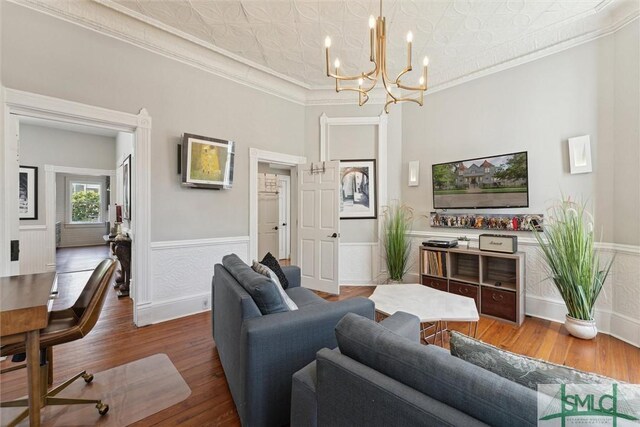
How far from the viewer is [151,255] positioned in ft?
9.78

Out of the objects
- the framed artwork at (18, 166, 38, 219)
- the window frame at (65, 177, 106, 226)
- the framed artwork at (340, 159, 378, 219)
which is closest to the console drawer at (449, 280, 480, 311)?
the framed artwork at (340, 159, 378, 219)

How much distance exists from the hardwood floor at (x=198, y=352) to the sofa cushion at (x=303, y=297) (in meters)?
0.80

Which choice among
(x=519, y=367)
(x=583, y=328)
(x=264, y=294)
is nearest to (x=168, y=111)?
(x=264, y=294)

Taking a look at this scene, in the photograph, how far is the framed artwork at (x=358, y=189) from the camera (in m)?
4.43

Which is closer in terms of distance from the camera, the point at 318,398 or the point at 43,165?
the point at 318,398

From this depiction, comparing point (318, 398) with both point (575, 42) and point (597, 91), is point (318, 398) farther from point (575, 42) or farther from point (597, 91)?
point (575, 42)

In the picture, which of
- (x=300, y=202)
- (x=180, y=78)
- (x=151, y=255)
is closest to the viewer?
(x=151, y=255)

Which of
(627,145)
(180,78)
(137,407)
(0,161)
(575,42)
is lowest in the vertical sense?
(137,407)

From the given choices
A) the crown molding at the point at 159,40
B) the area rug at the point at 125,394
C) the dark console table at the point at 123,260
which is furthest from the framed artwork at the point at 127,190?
the area rug at the point at 125,394

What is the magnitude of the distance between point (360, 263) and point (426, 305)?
6.97 feet

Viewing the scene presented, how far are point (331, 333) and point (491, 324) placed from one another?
2359mm

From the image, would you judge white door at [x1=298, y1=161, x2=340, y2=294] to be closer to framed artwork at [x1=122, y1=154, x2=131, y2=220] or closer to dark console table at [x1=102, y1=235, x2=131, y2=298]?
dark console table at [x1=102, y1=235, x2=131, y2=298]

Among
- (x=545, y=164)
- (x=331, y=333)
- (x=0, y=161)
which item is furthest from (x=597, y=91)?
(x=0, y=161)

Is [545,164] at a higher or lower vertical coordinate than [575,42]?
lower
